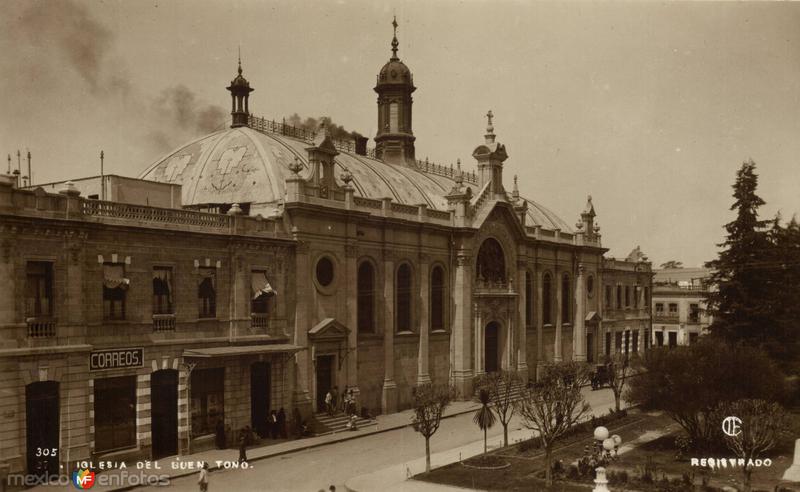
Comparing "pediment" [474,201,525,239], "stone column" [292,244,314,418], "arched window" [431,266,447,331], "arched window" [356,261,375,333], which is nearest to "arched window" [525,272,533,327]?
"pediment" [474,201,525,239]

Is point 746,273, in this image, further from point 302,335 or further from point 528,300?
point 302,335

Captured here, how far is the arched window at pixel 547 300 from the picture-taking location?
66438 millimetres

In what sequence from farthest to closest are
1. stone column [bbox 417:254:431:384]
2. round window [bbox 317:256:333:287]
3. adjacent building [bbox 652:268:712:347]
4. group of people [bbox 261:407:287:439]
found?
adjacent building [bbox 652:268:712:347], stone column [bbox 417:254:431:384], round window [bbox 317:256:333:287], group of people [bbox 261:407:287:439]

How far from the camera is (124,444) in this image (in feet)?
106

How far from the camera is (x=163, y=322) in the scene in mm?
34188

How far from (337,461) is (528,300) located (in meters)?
32.9

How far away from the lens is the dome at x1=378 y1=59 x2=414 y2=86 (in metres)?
62.9

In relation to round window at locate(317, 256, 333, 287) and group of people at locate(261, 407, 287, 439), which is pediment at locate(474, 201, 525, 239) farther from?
group of people at locate(261, 407, 287, 439)

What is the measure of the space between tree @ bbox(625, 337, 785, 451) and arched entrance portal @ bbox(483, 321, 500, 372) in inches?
723

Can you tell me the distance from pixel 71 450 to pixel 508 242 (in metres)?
36.9

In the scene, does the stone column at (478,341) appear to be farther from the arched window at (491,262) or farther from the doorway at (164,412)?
the doorway at (164,412)

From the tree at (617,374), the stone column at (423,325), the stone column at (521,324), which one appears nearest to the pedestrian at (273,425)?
the stone column at (423,325)

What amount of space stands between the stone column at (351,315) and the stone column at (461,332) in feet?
35.3
